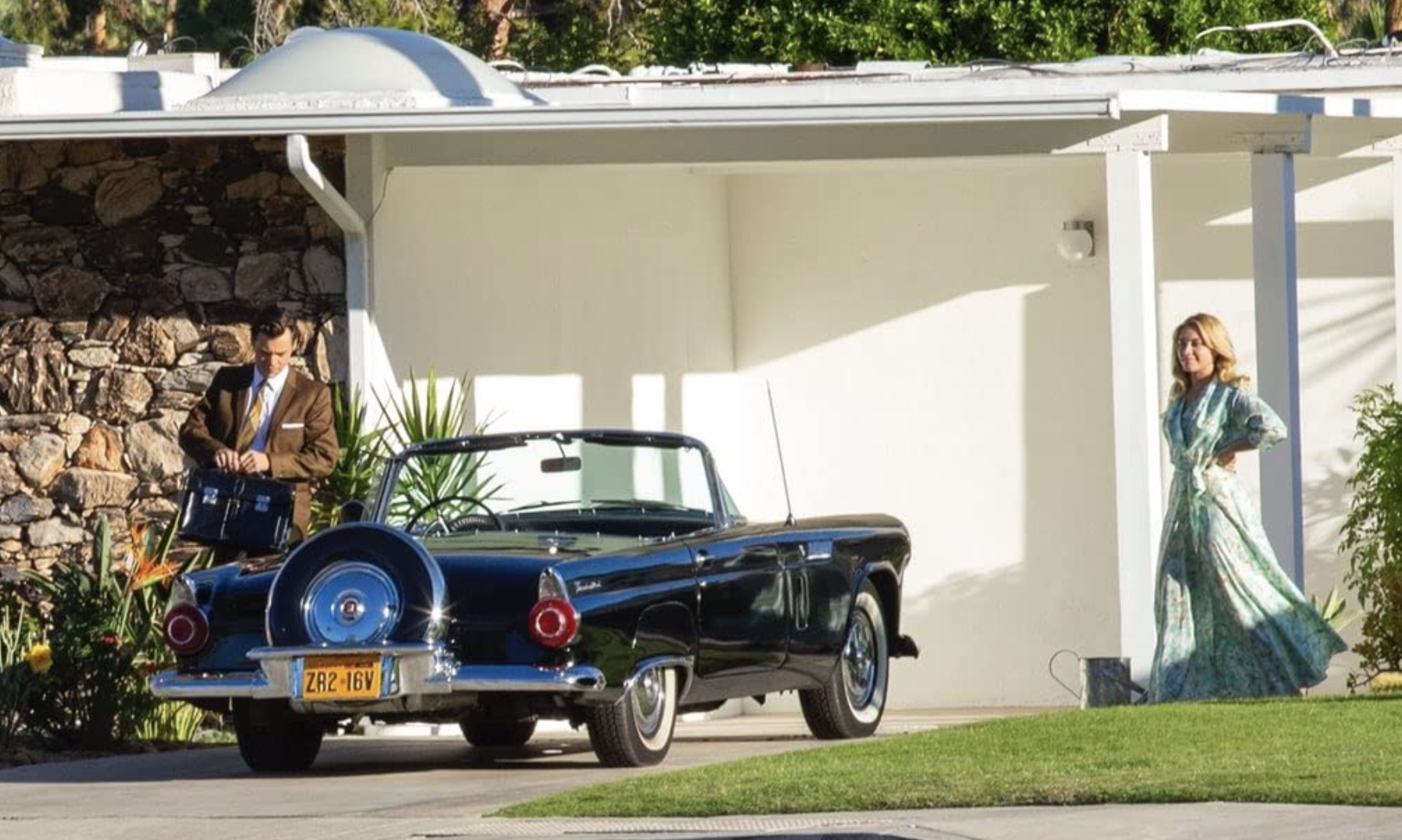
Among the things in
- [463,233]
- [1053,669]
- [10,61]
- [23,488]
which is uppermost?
[10,61]

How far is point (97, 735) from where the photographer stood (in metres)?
12.9

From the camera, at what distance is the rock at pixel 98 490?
14461 millimetres

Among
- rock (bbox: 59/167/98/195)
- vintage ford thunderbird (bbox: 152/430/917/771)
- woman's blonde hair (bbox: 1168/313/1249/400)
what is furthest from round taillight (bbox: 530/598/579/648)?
rock (bbox: 59/167/98/195)

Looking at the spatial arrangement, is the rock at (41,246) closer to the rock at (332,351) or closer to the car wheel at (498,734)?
the rock at (332,351)

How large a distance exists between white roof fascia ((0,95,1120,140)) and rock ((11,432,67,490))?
1.71 m

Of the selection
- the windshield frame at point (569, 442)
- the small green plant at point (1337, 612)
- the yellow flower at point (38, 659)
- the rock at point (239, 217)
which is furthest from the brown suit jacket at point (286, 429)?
the small green plant at point (1337, 612)

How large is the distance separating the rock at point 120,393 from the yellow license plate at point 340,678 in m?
4.31

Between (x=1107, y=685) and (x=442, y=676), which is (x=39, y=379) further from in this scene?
(x=1107, y=685)

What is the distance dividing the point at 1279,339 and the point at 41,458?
6.25 meters

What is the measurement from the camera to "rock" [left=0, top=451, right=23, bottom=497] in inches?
572

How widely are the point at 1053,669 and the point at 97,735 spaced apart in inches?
232

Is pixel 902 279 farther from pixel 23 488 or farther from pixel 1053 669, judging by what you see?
pixel 23 488

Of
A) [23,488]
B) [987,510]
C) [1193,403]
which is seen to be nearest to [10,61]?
[23,488]

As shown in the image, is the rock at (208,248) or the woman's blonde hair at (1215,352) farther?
the rock at (208,248)
